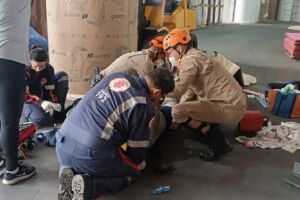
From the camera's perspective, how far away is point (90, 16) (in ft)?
12.8

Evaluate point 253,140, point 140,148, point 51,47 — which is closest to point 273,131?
point 253,140

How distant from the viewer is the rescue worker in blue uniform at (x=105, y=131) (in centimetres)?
210

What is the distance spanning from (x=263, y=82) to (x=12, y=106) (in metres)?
4.05

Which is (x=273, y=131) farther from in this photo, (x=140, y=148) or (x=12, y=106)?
(x=12, y=106)

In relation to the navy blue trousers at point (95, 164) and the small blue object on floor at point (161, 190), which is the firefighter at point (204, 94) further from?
the navy blue trousers at point (95, 164)

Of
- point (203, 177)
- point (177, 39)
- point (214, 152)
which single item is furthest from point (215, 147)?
point (177, 39)

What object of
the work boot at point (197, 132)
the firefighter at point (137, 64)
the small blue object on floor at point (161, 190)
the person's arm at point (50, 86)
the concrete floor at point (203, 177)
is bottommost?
the concrete floor at point (203, 177)

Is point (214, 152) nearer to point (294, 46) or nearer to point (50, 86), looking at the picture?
point (50, 86)

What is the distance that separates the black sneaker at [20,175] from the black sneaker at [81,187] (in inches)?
23.1

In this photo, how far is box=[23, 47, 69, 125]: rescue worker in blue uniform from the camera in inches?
131

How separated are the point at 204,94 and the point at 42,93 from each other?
159cm

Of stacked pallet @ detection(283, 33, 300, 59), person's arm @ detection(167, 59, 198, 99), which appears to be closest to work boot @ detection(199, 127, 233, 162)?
person's arm @ detection(167, 59, 198, 99)

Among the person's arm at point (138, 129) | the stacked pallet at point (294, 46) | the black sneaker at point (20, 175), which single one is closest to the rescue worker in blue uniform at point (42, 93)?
the black sneaker at point (20, 175)

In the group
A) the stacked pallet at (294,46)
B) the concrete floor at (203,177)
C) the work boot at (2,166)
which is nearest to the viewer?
the concrete floor at (203,177)
